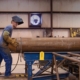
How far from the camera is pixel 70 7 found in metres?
8.93

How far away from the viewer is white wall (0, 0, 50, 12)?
873 centimetres

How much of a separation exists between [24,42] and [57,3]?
4798 mm

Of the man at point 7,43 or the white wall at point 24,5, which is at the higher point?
the white wall at point 24,5

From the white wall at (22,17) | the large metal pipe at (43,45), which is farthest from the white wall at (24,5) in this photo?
the large metal pipe at (43,45)

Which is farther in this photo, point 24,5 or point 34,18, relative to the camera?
point 24,5

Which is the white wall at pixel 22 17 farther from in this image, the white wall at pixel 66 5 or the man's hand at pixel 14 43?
the man's hand at pixel 14 43

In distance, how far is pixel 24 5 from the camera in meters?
8.78

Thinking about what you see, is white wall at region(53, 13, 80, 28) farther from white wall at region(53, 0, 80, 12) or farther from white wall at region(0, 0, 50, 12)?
white wall at region(0, 0, 50, 12)

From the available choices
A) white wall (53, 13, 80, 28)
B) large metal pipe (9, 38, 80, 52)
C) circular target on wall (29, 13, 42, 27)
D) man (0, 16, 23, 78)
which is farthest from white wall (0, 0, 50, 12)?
large metal pipe (9, 38, 80, 52)

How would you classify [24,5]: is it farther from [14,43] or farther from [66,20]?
[14,43]

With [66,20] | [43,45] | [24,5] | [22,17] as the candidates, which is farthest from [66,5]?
[43,45]

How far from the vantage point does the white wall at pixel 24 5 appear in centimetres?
873

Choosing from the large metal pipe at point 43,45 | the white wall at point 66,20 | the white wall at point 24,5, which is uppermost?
the white wall at point 24,5

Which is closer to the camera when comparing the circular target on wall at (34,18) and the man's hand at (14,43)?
the man's hand at (14,43)
